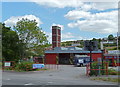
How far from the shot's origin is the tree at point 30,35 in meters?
32.2

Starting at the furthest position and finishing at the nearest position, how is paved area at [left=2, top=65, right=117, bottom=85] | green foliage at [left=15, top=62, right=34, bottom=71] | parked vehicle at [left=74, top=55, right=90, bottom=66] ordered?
parked vehicle at [left=74, top=55, right=90, bottom=66], green foliage at [left=15, top=62, right=34, bottom=71], paved area at [left=2, top=65, right=117, bottom=85]

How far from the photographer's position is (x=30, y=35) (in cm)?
3250

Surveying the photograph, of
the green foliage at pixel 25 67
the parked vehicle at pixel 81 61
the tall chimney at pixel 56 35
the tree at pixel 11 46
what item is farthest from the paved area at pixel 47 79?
the tall chimney at pixel 56 35

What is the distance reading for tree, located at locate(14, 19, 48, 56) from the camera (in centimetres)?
3219

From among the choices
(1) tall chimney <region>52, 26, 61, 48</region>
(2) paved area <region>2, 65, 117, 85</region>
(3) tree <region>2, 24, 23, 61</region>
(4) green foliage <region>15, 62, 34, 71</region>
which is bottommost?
(2) paved area <region>2, 65, 117, 85</region>

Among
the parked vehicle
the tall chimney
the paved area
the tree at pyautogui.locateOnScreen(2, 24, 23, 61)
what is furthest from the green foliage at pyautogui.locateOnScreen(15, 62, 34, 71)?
the tall chimney

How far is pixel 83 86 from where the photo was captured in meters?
12.0

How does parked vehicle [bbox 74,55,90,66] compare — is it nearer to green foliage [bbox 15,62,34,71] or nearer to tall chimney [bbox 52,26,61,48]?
green foliage [bbox 15,62,34,71]

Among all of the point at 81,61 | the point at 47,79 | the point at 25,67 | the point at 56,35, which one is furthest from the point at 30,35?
the point at 56,35

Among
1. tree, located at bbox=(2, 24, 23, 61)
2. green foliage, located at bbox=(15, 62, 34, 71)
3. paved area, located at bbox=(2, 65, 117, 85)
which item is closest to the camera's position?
paved area, located at bbox=(2, 65, 117, 85)

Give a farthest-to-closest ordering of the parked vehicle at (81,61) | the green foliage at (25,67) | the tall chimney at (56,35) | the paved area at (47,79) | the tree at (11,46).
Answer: the tall chimney at (56,35)
the parked vehicle at (81,61)
the tree at (11,46)
the green foliage at (25,67)
the paved area at (47,79)

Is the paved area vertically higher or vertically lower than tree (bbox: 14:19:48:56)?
lower

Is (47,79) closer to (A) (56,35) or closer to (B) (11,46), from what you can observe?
(B) (11,46)

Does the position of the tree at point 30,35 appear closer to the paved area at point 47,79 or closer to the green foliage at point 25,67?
the green foliage at point 25,67
